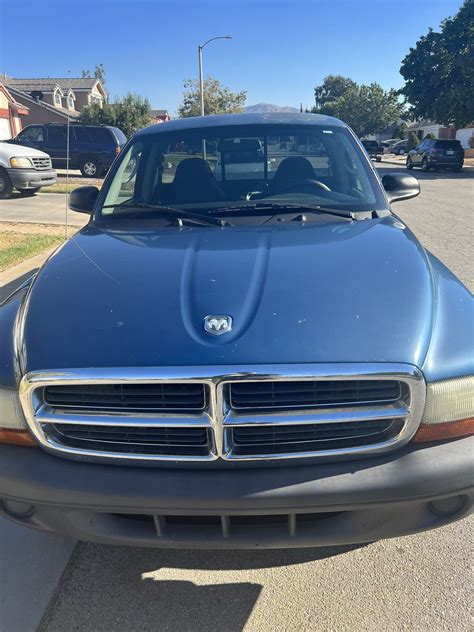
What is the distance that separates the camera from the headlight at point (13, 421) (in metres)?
1.87

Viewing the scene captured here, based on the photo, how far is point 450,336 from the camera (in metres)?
1.92

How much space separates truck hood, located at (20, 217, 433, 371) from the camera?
177 centimetres

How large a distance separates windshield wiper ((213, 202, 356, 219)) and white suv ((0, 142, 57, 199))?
1127 cm

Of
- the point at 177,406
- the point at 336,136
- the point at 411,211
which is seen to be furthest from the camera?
the point at 411,211

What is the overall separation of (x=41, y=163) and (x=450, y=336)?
13.5 meters

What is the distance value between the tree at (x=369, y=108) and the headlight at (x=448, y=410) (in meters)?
78.0

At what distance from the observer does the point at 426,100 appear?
1180 inches

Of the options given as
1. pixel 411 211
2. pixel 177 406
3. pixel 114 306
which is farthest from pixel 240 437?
pixel 411 211

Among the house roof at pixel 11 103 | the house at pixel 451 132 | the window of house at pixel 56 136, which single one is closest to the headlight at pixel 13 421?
the window of house at pixel 56 136

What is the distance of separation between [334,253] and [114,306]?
1.00m

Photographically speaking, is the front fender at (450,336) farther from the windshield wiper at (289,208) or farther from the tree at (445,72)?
the tree at (445,72)

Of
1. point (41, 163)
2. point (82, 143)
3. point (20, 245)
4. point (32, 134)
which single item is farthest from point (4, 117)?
point (20, 245)

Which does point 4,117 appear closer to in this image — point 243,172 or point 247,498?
point 243,172

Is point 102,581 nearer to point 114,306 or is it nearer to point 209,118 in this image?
point 114,306
